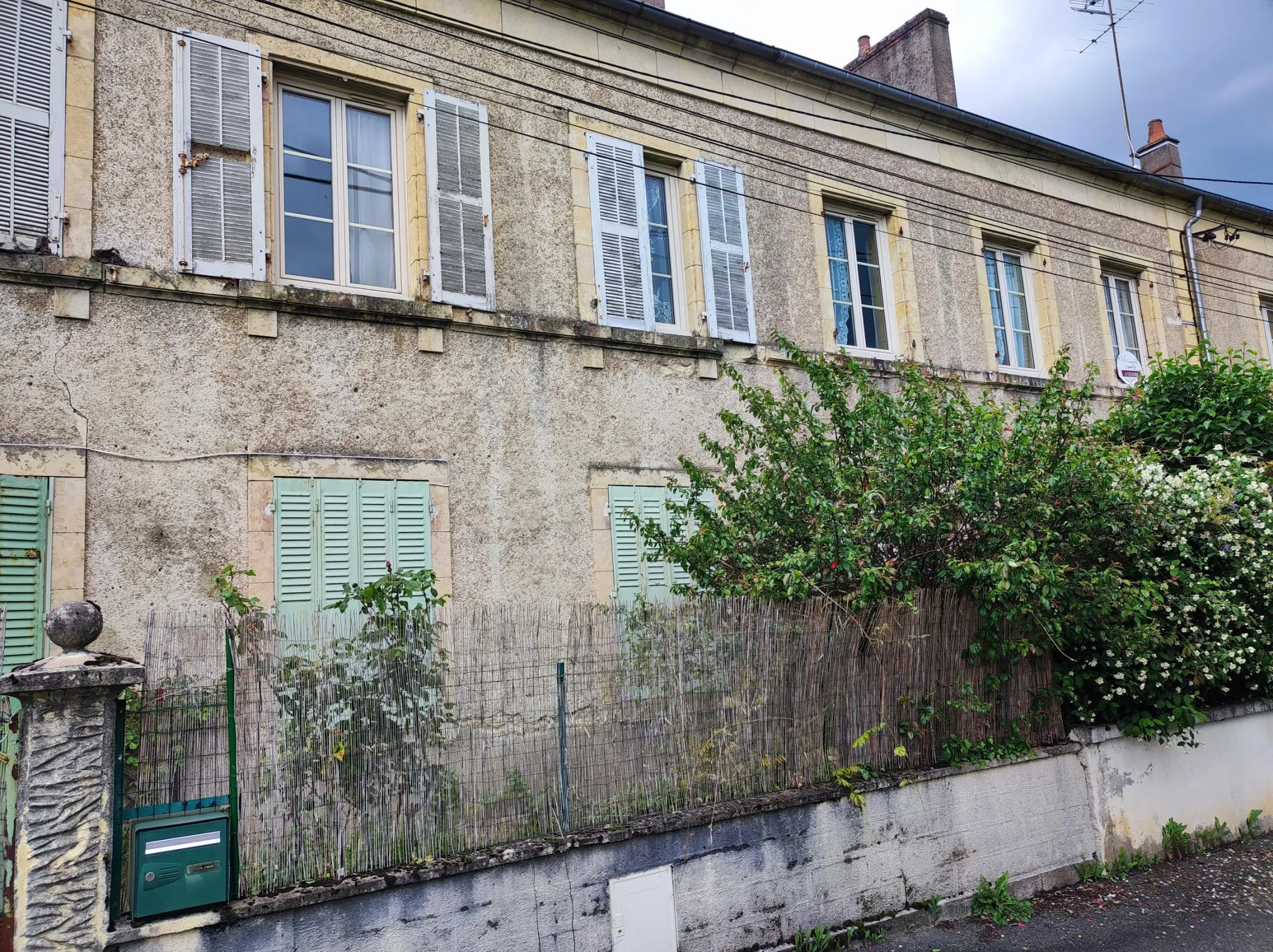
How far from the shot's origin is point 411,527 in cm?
724

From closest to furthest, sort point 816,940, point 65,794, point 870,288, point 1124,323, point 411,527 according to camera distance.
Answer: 1. point 65,794
2. point 816,940
3. point 411,527
4. point 870,288
5. point 1124,323

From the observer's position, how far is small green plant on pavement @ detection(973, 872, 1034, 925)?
18.7 ft

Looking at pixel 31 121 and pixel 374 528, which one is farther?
pixel 374 528

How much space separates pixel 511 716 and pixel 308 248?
14.8 feet

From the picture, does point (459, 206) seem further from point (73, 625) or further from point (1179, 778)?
point (1179, 778)

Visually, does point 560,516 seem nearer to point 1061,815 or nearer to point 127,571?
point 127,571

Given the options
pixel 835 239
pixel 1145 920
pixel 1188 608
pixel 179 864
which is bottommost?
pixel 1145 920

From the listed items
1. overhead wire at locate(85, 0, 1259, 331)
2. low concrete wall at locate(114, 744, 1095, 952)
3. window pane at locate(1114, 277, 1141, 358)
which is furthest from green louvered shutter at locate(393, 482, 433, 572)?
window pane at locate(1114, 277, 1141, 358)

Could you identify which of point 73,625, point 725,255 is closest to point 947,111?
point 725,255

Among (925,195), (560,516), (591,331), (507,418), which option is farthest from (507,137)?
(925,195)

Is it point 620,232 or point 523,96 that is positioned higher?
point 523,96

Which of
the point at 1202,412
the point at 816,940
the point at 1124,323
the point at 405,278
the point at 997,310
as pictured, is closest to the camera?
the point at 816,940

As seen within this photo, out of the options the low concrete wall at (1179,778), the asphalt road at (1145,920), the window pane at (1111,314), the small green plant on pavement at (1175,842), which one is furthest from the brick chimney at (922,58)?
the asphalt road at (1145,920)

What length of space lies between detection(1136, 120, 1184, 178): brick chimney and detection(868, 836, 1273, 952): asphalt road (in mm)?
12345
